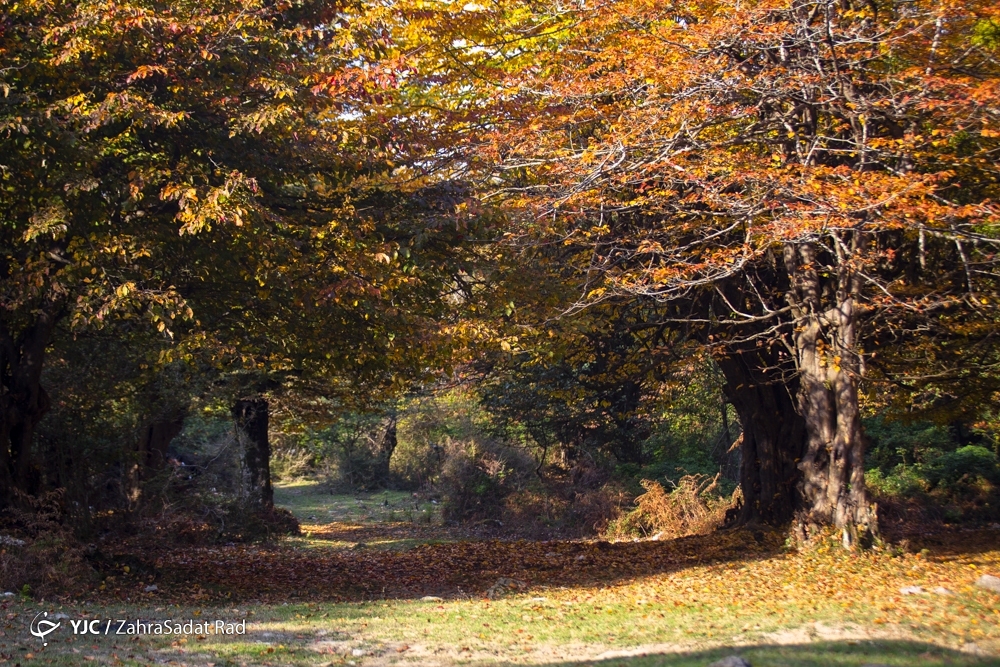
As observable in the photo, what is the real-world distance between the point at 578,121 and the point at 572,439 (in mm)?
13935

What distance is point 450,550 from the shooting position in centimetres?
1822

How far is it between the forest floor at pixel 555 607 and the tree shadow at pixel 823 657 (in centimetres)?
3

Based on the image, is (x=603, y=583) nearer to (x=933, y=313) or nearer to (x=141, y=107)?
(x=933, y=313)

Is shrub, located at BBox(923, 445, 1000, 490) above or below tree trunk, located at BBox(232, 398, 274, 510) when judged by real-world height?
below

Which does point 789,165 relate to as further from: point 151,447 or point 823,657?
point 151,447

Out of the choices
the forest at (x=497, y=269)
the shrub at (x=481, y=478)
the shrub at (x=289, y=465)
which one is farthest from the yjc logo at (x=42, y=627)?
the shrub at (x=289, y=465)

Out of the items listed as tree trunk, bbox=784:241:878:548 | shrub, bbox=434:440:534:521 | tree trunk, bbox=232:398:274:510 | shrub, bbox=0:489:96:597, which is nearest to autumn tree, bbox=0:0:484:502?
shrub, bbox=0:489:96:597

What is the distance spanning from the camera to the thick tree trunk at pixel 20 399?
1159 cm

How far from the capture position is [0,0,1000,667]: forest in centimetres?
970

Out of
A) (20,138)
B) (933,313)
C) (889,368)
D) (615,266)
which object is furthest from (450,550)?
(20,138)

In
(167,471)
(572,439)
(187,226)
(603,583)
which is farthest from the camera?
(572,439)

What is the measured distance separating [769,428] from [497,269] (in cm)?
573

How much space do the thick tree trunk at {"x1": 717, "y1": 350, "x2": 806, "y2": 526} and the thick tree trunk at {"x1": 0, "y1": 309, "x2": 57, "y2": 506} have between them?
10.3 metres

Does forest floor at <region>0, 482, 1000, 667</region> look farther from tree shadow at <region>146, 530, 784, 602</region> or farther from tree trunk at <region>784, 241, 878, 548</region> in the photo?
tree trunk at <region>784, 241, 878, 548</region>
